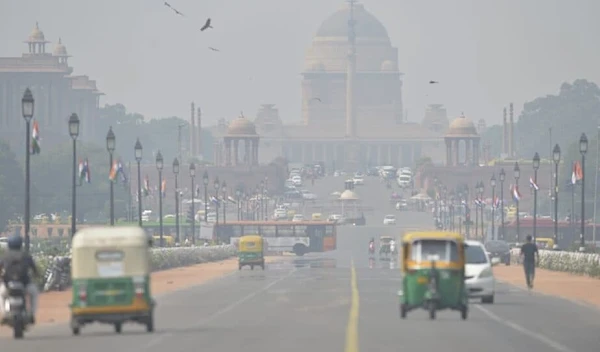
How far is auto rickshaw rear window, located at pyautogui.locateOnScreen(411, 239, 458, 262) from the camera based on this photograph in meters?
30.8

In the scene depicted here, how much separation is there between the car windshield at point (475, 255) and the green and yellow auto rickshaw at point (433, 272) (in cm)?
639

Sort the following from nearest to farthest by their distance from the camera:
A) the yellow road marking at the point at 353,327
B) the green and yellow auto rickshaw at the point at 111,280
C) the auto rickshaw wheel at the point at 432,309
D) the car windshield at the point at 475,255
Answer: the yellow road marking at the point at 353,327 < the green and yellow auto rickshaw at the point at 111,280 < the auto rickshaw wheel at the point at 432,309 < the car windshield at the point at 475,255

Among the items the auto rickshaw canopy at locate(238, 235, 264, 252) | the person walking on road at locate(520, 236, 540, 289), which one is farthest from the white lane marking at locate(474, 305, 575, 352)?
the auto rickshaw canopy at locate(238, 235, 264, 252)

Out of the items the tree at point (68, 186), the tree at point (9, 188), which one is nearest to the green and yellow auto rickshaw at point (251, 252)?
the tree at point (9, 188)

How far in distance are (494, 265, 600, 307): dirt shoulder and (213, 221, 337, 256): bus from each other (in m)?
47.9

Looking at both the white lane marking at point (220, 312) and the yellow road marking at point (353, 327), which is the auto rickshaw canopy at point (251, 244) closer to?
the white lane marking at point (220, 312)

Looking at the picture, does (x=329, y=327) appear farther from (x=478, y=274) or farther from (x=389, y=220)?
(x=389, y=220)

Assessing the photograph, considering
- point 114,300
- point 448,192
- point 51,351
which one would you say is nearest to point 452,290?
point 114,300

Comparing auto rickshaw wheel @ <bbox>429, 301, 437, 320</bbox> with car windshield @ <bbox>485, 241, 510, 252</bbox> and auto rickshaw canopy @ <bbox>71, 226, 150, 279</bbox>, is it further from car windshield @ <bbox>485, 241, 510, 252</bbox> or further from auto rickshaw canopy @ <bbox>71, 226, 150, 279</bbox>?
car windshield @ <bbox>485, 241, 510, 252</bbox>

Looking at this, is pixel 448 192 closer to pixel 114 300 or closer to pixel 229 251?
pixel 229 251

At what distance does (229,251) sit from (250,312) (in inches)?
2403

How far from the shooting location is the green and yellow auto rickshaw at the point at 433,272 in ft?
99.9

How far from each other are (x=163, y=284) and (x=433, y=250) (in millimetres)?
22515

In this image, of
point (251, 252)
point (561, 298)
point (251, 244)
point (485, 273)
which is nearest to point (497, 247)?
point (251, 244)
